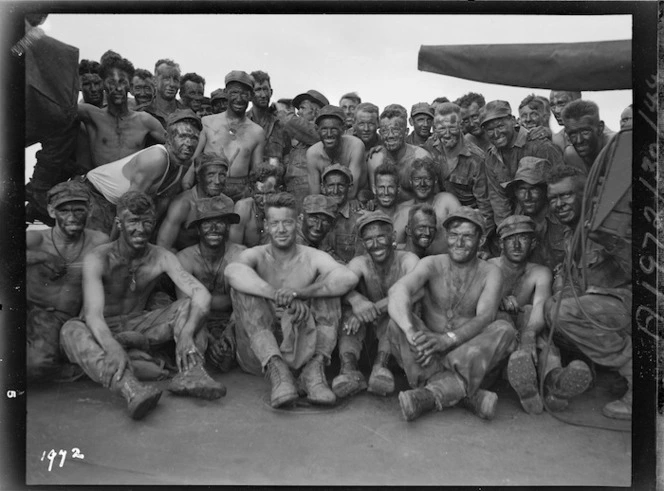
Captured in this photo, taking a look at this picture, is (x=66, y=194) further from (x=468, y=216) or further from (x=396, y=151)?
(x=468, y=216)

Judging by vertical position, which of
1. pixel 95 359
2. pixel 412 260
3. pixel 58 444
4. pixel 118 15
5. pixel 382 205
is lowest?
pixel 58 444

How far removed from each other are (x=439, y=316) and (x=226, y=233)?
6.16 feet

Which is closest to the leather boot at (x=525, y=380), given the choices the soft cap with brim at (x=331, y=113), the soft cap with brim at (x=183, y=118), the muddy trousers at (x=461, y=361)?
the muddy trousers at (x=461, y=361)

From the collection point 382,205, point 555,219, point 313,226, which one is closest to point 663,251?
point 555,219

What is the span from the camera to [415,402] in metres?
5.82

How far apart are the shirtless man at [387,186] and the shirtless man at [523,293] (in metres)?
0.95

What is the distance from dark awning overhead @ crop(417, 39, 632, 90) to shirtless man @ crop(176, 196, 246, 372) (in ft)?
6.80

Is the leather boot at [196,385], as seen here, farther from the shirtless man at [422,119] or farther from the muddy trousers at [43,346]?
the shirtless man at [422,119]

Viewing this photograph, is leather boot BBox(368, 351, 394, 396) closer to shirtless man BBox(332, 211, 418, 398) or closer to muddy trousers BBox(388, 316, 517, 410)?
shirtless man BBox(332, 211, 418, 398)

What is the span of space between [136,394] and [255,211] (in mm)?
2110

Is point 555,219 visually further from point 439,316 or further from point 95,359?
point 95,359

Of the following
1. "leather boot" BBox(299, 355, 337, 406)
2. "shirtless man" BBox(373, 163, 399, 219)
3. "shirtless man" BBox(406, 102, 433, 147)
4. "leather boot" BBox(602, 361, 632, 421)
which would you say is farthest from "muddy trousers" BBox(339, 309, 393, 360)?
"shirtless man" BBox(406, 102, 433, 147)

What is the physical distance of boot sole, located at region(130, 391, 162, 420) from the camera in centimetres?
571

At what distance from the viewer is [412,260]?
21.1 feet
